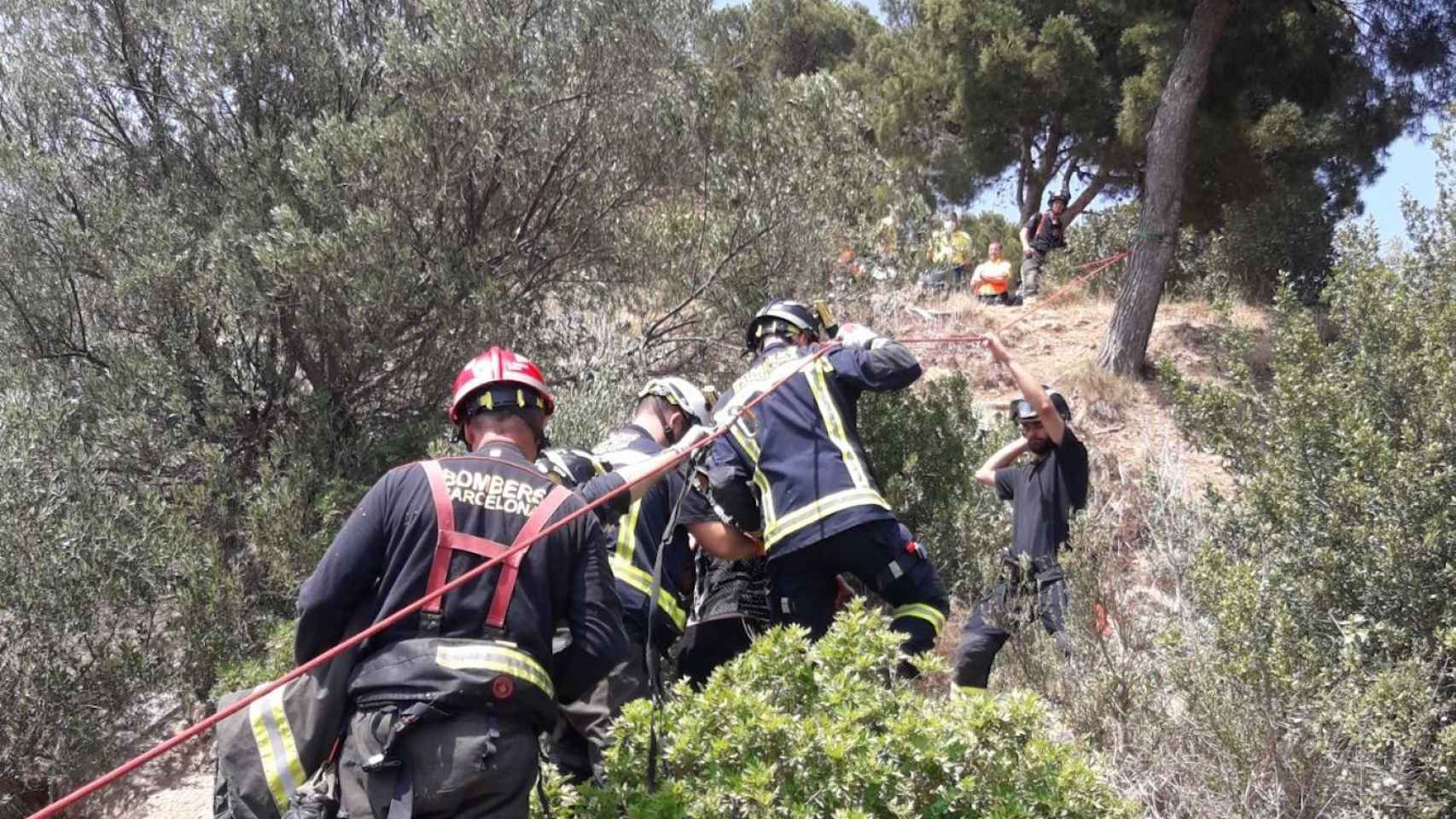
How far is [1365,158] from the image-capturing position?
1155 cm

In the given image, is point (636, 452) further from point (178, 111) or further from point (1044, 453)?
point (178, 111)

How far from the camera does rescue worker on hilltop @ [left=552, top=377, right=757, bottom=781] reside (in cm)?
361

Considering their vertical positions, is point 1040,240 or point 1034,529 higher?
point 1040,240

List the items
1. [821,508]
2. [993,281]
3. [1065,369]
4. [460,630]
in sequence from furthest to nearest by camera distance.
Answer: [993,281] → [1065,369] → [821,508] → [460,630]

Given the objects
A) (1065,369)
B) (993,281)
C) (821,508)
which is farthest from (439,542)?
(993,281)

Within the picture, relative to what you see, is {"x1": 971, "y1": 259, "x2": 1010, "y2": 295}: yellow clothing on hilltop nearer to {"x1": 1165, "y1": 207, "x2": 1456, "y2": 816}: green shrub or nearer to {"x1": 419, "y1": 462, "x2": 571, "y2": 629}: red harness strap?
{"x1": 1165, "y1": 207, "x2": 1456, "y2": 816}: green shrub

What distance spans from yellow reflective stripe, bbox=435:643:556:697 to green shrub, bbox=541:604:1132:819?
11.1 inches

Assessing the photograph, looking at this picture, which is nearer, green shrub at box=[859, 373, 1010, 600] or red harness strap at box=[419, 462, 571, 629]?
red harness strap at box=[419, 462, 571, 629]

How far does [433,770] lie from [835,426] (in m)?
2.10

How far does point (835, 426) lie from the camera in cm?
415

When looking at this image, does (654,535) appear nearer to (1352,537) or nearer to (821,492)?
(821,492)

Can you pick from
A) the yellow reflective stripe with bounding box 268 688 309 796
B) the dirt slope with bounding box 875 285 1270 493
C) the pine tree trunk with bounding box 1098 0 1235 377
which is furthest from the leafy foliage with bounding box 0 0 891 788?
the pine tree trunk with bounding box 1098 0 1235 377

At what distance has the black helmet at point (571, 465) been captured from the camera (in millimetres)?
3688

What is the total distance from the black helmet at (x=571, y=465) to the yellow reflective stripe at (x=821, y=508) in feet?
2.25
